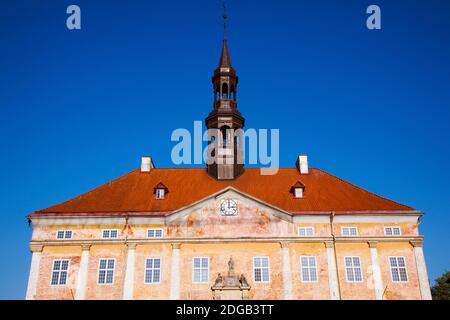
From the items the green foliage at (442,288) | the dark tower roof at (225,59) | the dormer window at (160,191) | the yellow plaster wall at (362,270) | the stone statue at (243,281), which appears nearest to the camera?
the stone statue at (243,281)

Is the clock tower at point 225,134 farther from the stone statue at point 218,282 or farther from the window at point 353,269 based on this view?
the window at point 353,269

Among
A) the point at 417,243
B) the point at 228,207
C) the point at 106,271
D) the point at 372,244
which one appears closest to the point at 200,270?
the point at 228,207

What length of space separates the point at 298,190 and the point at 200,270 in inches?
406

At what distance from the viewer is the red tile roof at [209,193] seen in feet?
104

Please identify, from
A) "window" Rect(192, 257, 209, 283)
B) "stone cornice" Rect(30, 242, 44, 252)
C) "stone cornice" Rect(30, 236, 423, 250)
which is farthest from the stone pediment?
"stone cornice" Rect(30, 242, 44, 252)

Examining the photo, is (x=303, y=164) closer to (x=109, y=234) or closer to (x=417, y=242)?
(x=417, y=242)

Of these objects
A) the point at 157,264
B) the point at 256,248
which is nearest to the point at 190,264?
the point at 157,264

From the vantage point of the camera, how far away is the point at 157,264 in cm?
2994

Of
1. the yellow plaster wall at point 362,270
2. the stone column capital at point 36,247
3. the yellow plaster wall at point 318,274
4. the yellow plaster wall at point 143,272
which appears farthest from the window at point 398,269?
the stone column capital at point 36,247

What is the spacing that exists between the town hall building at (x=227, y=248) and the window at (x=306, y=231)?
0.36 ft

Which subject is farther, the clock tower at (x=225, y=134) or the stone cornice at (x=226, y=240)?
the clock tower at (x=225, y=134)
